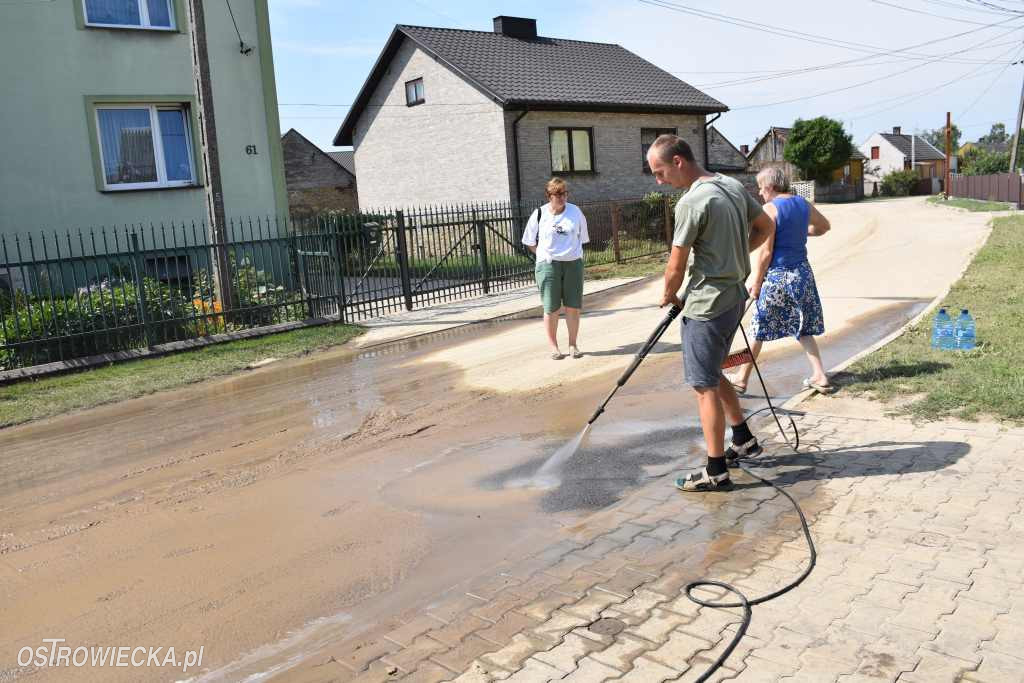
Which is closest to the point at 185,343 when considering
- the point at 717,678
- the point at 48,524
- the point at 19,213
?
the point at 19,213

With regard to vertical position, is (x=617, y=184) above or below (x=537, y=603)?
above

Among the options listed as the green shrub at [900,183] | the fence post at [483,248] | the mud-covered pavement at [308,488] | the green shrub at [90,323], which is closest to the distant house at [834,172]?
the green shrub at [900,183]

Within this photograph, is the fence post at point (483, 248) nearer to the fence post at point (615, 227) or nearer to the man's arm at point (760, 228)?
the fence post at point (615, 227)

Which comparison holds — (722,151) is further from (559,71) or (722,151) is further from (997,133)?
(997,133)

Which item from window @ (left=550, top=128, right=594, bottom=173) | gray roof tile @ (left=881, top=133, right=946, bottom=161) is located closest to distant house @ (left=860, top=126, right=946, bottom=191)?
gray roof tile @ (left=881, top=133, right=946, bottom=161)

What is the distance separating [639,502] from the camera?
15.6 ft

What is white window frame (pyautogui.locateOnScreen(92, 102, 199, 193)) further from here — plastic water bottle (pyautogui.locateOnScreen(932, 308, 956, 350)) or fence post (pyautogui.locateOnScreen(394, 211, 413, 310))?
plastic water bottle (pyautogui.locateOnScreen(932, 308, 956, 350))

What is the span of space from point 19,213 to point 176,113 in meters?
3.56

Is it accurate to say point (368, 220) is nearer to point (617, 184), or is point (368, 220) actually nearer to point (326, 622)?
point (326, 622)

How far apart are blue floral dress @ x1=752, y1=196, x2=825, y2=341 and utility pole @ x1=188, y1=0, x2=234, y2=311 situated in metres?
8.69

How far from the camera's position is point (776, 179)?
6.48 meters

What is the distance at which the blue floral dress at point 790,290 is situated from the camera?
6594 millimetres

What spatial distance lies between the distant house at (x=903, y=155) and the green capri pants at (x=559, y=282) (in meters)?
80.3

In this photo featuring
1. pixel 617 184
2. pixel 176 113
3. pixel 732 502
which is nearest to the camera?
pixel 732 502
